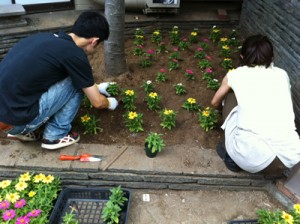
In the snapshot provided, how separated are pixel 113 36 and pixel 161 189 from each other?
1.70 meters

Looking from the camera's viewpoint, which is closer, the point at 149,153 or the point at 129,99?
the point at 149,153

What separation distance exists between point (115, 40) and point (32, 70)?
128 cm

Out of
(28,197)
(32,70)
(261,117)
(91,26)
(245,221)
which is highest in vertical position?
(91,26)

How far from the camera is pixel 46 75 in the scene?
2.37m

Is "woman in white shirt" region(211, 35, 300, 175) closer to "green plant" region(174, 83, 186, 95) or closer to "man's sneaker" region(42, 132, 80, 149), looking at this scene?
"green plant" region(174, 83, 186, 95)

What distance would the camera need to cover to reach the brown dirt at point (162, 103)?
294cm

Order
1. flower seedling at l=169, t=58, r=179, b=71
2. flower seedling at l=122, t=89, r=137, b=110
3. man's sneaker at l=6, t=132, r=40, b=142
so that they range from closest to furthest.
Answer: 1. man's sneaker at l=6, t=132, r=40, b=142
2. flower seedling at l=122, t=89, r=137, b=110
3. flower seedling at l=169, t=58, r=179, b=71

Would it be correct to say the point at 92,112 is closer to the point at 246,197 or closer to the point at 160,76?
the point at 160,76

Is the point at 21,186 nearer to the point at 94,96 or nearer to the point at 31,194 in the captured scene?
the point at 31,194

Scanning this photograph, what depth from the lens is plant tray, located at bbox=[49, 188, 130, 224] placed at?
242 centimetres

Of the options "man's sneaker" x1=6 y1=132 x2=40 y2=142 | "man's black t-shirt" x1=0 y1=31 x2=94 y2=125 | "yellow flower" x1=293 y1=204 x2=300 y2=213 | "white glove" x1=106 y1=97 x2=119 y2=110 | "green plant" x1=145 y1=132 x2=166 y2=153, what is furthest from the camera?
"white glove" x1=106 y1=97 x2=119 y2=110

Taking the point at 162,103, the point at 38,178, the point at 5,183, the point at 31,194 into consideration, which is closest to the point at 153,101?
the point at 162,103

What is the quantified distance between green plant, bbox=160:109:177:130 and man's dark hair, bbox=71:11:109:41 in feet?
3.12

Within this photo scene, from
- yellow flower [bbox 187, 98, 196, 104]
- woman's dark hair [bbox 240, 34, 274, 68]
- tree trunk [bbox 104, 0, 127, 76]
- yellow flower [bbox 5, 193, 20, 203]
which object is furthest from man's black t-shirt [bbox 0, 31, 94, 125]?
woman's dark hair [bbox 240, 34, 274, 68]
